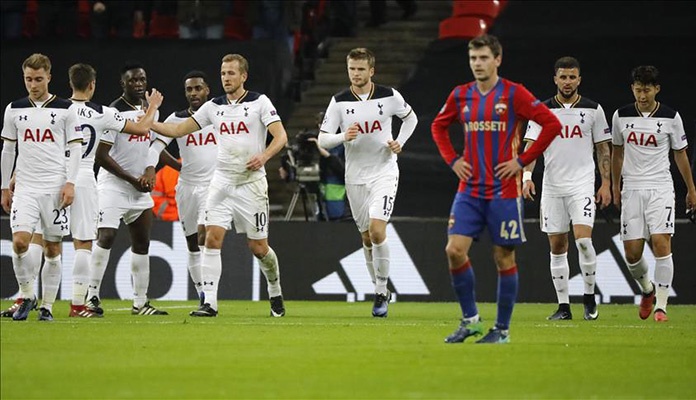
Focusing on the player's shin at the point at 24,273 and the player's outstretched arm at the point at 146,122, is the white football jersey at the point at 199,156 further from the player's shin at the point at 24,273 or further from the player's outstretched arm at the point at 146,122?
the player's shin at the point at 24,273

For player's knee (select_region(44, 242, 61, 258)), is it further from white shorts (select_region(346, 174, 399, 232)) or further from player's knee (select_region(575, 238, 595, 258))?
player's knee (select_region(575, 238, 595, 258))

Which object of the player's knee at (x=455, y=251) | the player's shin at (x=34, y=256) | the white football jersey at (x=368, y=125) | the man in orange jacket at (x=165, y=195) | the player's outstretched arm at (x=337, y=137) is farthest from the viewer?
the man in orange jacket at (x=165, y=195)

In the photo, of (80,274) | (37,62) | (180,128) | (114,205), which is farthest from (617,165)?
(37,62)

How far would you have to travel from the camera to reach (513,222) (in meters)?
9.79

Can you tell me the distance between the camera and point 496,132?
992cm

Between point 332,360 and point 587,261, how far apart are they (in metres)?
5.27

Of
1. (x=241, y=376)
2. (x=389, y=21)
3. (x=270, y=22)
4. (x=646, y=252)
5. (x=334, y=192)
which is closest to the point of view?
(x=241, y=376)

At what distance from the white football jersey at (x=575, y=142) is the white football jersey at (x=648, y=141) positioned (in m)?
0.20

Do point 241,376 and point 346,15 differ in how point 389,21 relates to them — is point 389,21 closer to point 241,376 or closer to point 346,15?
point 346,15

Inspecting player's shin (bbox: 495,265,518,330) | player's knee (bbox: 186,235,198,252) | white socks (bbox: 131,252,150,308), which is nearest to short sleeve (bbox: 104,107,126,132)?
white socks (bbox: 131,252,150,308)

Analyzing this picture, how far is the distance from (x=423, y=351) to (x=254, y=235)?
409 cm

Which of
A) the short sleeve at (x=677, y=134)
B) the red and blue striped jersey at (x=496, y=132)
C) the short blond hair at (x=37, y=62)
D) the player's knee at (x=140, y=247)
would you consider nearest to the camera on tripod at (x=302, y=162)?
the player's knee at (x=140, y=247)

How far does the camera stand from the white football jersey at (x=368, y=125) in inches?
537

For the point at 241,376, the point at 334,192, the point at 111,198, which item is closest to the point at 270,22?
the point at 334,192
